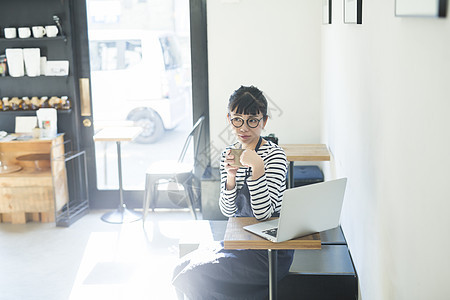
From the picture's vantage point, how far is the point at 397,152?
178 cm

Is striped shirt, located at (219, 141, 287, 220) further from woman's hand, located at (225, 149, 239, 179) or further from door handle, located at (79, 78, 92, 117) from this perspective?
door handle, located at (79, 78, 92, 117)

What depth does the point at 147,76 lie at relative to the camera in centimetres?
505

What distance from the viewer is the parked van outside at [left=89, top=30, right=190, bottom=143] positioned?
196 inches

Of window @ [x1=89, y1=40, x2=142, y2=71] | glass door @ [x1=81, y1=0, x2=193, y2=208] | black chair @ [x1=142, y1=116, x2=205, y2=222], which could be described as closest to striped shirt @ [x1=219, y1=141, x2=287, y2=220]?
black chair @ [x1=142, y1=116, x2=205, y2=222]

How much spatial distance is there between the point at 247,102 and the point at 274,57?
2.45 metres

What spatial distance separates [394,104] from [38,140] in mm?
3593

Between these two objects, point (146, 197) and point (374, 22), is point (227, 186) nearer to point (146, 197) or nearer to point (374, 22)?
point (374, 22)

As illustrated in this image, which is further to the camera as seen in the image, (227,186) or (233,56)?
(233,56)

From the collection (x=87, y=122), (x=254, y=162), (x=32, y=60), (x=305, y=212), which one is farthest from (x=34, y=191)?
(x=305, y=212)

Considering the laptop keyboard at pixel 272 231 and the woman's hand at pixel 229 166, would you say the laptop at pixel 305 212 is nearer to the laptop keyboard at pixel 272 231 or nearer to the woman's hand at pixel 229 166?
the laptop keyboard at pixel 272 231

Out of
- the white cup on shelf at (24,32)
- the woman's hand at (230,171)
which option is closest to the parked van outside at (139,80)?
the white cup on shelf at (24,32)

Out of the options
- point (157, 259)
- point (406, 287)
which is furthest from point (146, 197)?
point (406, 287)

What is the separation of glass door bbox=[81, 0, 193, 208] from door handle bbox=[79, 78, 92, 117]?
0.17 ft

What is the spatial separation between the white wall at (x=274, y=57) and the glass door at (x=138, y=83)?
0.32 meters
